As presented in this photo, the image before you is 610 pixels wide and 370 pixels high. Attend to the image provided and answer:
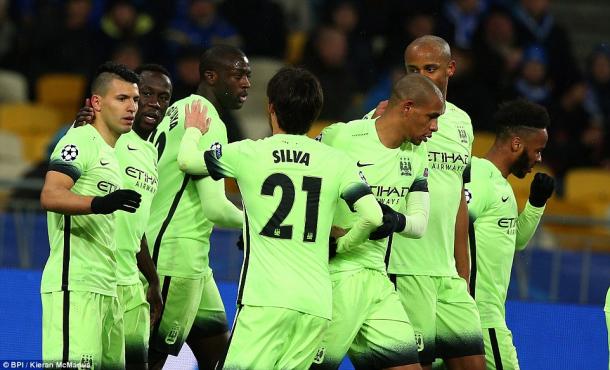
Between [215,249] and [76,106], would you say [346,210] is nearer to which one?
[215,249]

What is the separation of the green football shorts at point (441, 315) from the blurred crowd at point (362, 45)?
6579 mm

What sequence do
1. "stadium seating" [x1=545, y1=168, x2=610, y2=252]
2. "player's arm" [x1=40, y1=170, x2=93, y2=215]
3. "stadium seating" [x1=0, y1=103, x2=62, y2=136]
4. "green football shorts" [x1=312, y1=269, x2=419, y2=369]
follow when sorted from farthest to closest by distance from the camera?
"stadium seating" [x1=0, y1=103, x2=62, y2=136]
"stadium seating" [x1=545, y1=168, x2=610, y2=252]
"green football shorts" [x1=312, y1=269, x2=419, y2=369]
"player's arm" [x1=40, y1=170, x2=93, y2=215]

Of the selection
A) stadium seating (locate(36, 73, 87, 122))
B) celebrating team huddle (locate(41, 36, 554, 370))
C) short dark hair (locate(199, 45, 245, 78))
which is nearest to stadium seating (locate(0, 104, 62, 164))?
stadium seating (locate(36, 73, 87, 122))

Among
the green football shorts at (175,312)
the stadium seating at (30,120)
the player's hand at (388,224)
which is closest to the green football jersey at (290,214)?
the player's hand at (388,224)

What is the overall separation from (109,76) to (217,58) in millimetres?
1061

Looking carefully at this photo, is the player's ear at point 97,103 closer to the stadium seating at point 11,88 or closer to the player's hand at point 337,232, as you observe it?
the player's hand at point 337,232

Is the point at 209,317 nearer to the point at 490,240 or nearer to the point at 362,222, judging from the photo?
the point at 490,240

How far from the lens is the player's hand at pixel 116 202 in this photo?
6.40 meters

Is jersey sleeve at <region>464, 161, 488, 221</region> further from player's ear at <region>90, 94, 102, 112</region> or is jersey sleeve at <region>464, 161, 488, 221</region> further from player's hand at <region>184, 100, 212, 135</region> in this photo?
player's ear at <region>90, 94, 102, 112</region>

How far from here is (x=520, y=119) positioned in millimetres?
8375

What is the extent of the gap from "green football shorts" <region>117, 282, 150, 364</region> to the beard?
2580 millimetres

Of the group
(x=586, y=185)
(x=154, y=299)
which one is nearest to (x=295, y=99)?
(x=154, y=299)

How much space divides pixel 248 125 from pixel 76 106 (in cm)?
196

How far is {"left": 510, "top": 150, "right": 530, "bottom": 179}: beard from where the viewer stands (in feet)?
27.5
